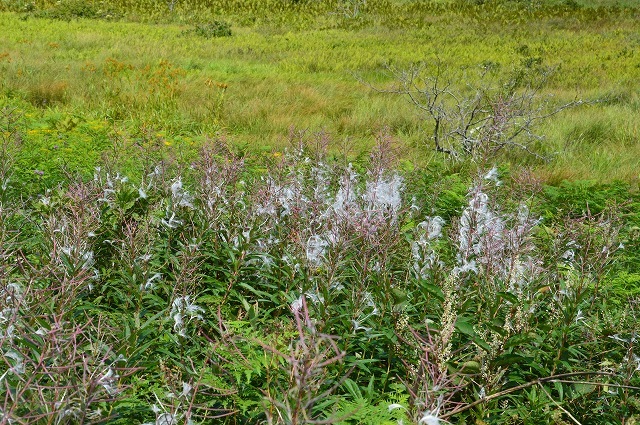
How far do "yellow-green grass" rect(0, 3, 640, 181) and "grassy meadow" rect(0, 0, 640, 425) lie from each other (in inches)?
3.0

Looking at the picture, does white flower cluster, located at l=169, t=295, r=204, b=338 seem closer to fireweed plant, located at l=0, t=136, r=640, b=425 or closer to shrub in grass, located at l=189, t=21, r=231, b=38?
fireweed plant, located at l=0, t=136, r=640, b=425

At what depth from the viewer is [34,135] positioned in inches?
257

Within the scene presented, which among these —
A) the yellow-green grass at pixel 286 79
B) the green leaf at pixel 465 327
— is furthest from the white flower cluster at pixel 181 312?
the yellow-green grass at pixel 286 79

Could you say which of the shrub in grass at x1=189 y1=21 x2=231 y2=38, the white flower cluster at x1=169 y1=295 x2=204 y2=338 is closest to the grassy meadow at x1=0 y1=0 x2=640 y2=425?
the white flower cluster at x1=169 y1=295 x2=204 y2=338

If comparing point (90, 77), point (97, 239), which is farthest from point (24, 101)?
point (97, 239)

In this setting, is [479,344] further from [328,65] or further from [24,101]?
[328,65]

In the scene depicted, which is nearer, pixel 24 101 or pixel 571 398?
pixel 571 398

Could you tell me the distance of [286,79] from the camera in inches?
488

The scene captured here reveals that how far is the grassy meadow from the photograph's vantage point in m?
1.92

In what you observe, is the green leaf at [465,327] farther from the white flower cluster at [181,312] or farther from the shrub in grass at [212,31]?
the shrub in grass at [212,31]

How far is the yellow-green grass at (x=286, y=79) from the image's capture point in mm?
8500

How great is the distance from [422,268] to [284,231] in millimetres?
814

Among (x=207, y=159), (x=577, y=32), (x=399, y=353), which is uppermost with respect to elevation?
(x=207, y=159)

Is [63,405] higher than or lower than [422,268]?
higher
